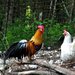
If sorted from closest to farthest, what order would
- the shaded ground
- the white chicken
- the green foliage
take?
the shaded ground < the white chicken < the green foliage

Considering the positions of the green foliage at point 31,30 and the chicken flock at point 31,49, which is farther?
the green foliage at point 31,30

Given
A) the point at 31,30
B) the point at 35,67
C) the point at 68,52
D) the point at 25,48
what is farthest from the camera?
the point at 31,30

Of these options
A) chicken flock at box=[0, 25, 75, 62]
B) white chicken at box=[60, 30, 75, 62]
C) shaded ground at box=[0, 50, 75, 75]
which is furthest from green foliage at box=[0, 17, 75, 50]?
white chicken at box=[60, 30, 75, 62]

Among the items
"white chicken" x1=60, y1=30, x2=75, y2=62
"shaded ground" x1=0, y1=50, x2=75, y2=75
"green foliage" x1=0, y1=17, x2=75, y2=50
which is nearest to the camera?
"shaded ground" x1=0, y1=50, x2=75, y2=75

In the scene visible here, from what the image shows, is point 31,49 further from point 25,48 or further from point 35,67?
point 35,67

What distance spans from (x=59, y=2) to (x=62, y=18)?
53 cm

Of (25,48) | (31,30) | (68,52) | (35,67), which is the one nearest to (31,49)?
(25,48)

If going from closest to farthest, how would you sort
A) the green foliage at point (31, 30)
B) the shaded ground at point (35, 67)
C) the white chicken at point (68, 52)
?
the shaded ground at point (35, 67)
the white chicken at point (68, 52)
the green foliage at point (31, 30)

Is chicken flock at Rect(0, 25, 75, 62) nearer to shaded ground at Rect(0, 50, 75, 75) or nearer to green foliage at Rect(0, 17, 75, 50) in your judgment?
shaded ground at Rect(0, 50, 75, 75)

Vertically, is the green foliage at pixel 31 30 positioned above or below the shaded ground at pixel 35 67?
above

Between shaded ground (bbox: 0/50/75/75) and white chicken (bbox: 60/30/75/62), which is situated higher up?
white chicken (bbox: 60/30/75/62)

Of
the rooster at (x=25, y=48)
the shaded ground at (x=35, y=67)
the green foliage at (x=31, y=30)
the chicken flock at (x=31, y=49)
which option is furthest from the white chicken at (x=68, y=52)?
the green foliage at (x=31, y=30)

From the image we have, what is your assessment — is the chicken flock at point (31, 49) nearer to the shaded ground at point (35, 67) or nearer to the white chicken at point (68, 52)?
the white chicken at point (68, 52)

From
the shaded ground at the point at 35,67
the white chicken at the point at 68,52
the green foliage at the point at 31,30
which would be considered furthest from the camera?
the green foliage at the point at 31,30
